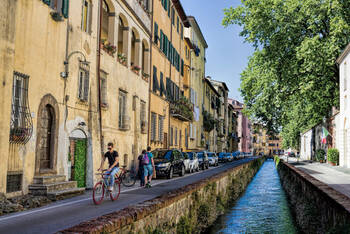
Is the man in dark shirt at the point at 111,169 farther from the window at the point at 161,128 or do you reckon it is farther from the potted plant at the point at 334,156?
the potted plant at the point at 334,156

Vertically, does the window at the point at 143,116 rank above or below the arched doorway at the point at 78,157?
above

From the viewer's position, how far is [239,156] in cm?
7244

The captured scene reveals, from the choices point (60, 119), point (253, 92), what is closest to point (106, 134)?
point (60, 119)

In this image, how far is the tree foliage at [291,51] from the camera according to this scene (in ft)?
89.7

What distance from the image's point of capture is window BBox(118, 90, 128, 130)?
67.9 feet

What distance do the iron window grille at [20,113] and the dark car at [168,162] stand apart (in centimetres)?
1036

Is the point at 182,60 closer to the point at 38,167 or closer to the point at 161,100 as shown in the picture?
the point at 161,100

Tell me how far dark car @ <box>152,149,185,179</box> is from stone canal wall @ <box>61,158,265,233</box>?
7241mm

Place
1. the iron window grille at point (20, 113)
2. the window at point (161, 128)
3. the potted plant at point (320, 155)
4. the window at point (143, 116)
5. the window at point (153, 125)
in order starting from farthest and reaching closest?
the potted plant at point (320, 155) < the window at point (161, 128) < the window at point (153, 125) < the window at point (143, 116) < the iron window grille at point (20, 113)

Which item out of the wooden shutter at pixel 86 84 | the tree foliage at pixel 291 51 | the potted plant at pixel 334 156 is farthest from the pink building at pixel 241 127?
the wooden shutter at pixel 86 84

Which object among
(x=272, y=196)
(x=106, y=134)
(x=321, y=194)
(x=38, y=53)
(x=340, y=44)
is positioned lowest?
(x=272, y=196)

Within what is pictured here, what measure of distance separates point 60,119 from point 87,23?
4.79 meters

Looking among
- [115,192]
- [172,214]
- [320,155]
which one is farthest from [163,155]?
[320,155]

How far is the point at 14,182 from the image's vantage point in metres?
11.1
